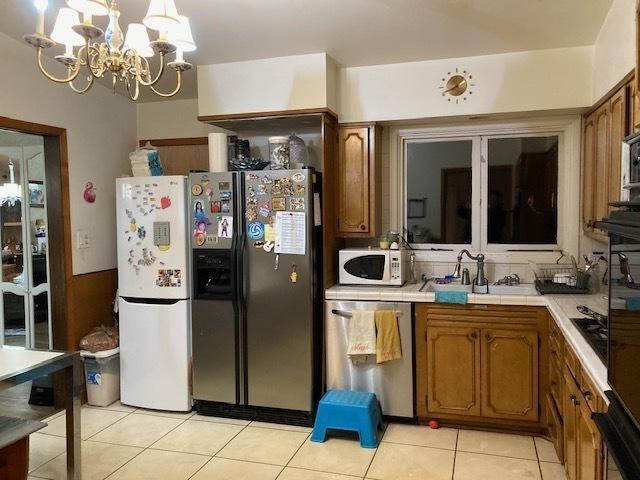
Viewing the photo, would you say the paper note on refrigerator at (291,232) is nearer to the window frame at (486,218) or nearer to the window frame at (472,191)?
the window frame at (472,191)

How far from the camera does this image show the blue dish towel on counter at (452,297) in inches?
129

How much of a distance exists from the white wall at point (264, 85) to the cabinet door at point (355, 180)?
0.39 meters

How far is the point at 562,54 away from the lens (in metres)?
3.34

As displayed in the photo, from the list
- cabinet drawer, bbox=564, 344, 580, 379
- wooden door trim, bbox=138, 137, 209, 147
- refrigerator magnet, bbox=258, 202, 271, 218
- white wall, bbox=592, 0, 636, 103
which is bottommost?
cabinet drawer, bbox=564, 344, 580, 379

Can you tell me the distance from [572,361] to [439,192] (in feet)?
6.52

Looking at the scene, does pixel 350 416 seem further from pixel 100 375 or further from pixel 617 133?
pixel 617 133

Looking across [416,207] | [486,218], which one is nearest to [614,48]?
[486,218]

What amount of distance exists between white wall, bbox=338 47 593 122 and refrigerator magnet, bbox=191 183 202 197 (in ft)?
3.81

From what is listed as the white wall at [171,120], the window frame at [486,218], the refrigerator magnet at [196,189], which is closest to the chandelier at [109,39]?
the refrigerator magnet at [196,189]

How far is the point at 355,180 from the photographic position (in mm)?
3752

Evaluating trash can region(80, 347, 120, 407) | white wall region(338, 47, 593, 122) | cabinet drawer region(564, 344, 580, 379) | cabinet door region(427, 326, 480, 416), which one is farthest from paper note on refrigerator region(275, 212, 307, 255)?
cabinet drawer region(564, 344, 580, 379)

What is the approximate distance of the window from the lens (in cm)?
381

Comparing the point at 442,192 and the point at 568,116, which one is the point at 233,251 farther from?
the point at 568,116

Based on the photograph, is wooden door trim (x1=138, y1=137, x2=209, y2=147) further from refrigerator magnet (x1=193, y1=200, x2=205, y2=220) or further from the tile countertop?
the tile countertop
